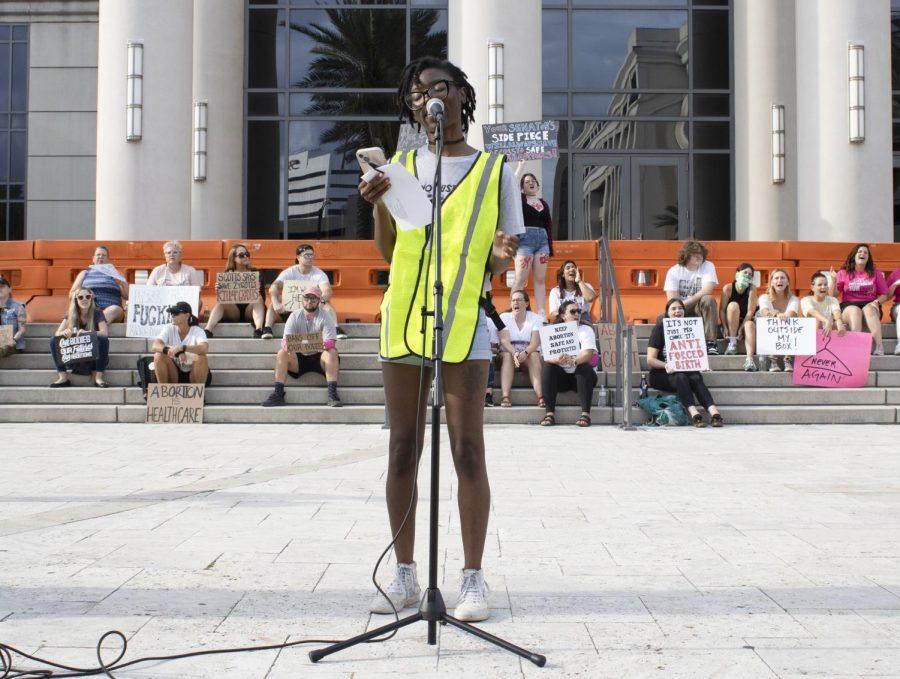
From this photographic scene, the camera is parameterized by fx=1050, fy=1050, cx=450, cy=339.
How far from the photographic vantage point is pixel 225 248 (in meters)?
16.5

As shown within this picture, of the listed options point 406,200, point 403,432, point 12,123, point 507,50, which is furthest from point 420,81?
point 12,123

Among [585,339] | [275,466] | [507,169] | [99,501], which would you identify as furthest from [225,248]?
[507,169]

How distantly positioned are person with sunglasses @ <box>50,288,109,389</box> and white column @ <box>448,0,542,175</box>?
673 centimetres

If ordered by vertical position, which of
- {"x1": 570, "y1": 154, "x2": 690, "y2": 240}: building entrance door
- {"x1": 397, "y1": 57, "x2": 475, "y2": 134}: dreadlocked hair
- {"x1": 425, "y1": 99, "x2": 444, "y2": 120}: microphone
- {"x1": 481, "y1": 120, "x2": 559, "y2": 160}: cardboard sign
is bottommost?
{"x1": 425, "y1": 99, "x2": 444, "y2": 120}: microphone

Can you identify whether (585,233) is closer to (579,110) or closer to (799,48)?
(579,110)

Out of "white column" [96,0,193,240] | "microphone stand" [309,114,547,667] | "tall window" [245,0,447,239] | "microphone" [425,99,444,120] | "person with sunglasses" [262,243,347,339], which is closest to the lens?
"microphone stand" [309,114,547,667]

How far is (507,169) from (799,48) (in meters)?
15.1

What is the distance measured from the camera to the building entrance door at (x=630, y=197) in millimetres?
22031

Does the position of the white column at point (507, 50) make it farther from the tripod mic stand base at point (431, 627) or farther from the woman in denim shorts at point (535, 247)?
the tripod mic stand base at point (431, 627)

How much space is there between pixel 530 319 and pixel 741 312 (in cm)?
326

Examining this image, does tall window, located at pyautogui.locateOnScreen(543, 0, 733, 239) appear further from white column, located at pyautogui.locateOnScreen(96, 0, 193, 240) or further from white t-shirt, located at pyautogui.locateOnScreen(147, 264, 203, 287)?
white t-shirt, located at pyautogui.locateOnScreen(147, 264, 203, 287)

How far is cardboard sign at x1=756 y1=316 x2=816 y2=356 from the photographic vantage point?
13.3 metres

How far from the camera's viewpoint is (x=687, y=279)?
13.9 meters

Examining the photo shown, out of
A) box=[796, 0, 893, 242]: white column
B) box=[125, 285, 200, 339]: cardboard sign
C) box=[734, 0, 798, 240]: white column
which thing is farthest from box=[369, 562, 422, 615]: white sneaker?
box=[734, 0, 798, 240]: white column
